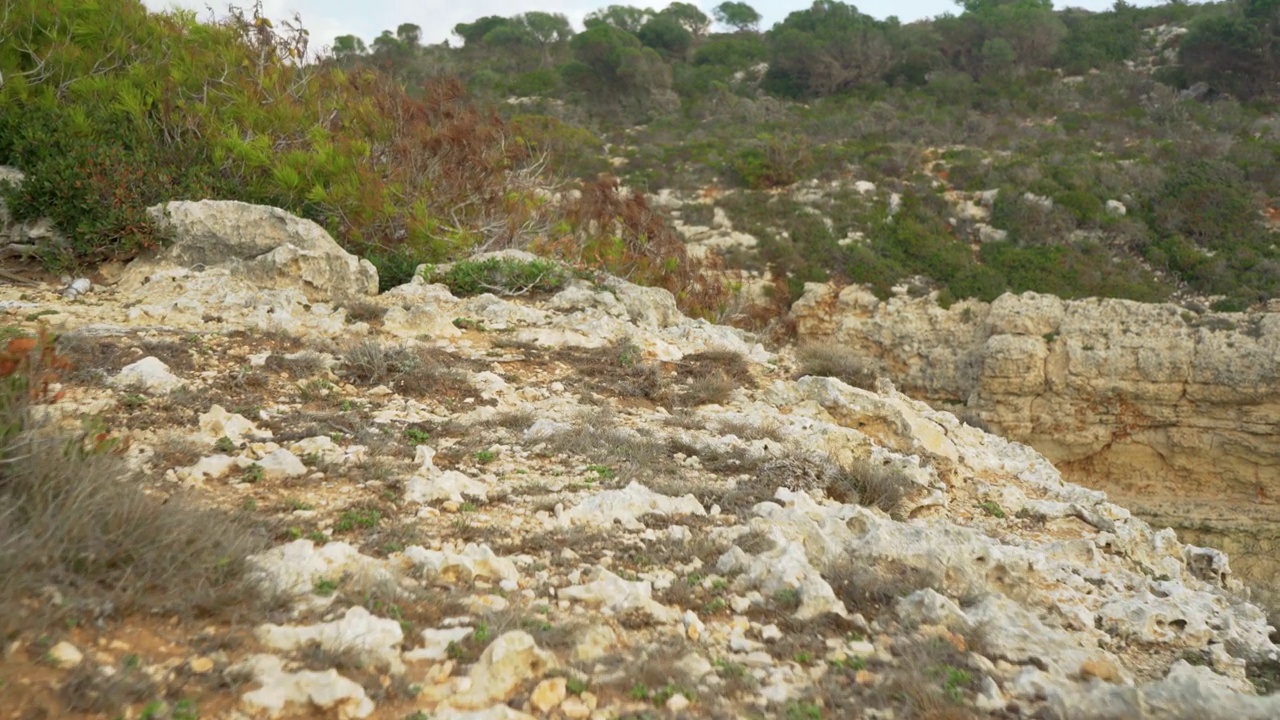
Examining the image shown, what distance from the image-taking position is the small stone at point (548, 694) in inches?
89.5

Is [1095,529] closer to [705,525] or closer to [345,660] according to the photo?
[705,525]

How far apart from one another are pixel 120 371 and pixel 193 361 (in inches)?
20.4

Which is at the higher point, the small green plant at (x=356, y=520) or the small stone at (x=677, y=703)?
the small green plant at (x=356, y=520)

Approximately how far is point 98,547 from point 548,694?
1296 mm

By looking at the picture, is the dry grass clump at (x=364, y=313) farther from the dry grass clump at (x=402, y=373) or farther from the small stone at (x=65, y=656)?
the small stone at (x=65, y=656)

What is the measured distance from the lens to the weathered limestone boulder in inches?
279

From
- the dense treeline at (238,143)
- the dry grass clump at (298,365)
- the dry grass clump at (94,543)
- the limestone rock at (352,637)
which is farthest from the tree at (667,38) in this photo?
the limestone rock at (352,637)

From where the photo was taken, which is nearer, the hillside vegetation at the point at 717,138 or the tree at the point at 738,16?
the hillside vegetation at the point at 717,138

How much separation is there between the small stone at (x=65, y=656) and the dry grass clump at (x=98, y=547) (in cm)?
8

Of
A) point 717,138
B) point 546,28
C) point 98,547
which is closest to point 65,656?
point 98,547

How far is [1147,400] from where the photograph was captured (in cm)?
1397

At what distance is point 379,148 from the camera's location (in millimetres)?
9461

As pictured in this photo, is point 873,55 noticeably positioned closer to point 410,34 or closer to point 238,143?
point 410,34

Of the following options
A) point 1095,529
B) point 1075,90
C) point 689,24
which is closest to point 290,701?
point 1095,529
